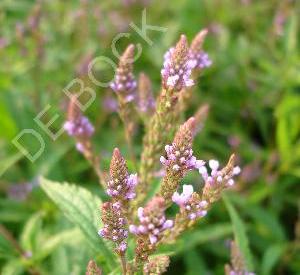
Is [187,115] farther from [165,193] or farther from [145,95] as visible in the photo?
[165,193]

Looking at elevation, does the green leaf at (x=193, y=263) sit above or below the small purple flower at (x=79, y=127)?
below

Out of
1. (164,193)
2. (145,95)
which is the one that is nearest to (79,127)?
(145,95)

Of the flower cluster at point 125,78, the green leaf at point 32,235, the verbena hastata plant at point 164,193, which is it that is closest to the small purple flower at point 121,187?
the verbena hastata plant at point 164,193

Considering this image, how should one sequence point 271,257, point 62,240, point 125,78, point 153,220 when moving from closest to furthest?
point 153,220
point 125,78
point 62,240
point 271,257

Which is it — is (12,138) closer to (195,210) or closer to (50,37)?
(50,37)

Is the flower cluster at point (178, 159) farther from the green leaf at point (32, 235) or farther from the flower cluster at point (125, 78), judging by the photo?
the green leaf at point (32, 235)

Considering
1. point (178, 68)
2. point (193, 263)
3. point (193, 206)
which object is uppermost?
point (178, 68)
